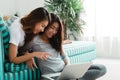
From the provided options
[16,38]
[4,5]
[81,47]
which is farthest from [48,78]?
[4,5]

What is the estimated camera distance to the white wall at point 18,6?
14.2ft

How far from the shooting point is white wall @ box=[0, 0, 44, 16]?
4.32 meters

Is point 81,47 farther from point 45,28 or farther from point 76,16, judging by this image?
point 76,16

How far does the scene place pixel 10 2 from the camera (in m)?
4.46

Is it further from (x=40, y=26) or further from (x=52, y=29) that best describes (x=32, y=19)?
(x=52, y=29)

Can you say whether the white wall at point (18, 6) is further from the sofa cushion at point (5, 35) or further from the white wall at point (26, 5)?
the sofa cushion at point (5, 35)

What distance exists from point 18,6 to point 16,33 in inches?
119

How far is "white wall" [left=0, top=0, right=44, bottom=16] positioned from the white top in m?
2.66

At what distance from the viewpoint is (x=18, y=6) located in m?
4.62

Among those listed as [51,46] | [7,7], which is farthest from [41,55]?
[7,7]

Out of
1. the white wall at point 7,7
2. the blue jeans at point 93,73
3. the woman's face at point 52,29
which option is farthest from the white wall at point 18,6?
the woman's face at point 52,29

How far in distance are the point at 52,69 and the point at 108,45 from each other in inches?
87.9

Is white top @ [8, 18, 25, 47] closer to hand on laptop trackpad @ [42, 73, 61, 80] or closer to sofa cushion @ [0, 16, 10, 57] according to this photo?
sofa cushion @ [0, 16, 10, 57]

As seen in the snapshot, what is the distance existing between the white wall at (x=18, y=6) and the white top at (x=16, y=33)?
A: 105 inches
